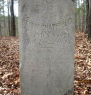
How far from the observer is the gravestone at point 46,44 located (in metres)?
2.77

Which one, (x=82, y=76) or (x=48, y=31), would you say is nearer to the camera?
(x=48, y=31)

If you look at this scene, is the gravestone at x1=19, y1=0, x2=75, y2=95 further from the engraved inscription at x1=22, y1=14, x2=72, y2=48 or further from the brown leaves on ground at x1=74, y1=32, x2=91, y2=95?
the brown leaves on ground at x1=74, y1=32, x2=91, y2=95

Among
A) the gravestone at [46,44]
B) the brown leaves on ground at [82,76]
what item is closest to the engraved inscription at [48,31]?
the gravestone at [46,44]

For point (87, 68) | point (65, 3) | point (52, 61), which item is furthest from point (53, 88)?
point (87, 68)

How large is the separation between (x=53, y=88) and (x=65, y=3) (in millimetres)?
1166

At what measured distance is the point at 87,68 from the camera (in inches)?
227

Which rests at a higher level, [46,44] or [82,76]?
[46,44]

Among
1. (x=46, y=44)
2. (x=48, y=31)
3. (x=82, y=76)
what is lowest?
(x=82, y=76)

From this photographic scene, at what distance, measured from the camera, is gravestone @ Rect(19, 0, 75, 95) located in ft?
9.10

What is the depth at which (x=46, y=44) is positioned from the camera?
2854mm

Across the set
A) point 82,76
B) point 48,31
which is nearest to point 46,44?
point 48,31

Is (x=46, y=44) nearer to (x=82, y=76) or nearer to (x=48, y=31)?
(x=48, y=31)

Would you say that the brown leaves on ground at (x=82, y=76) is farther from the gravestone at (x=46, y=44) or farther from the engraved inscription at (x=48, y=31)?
the engraved inscription at (x=48, y=31)

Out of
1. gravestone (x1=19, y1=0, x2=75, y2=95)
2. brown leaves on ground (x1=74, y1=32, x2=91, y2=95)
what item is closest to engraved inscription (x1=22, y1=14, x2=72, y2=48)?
gravestone (x1=19, y1=0, x2=75, y2=95)
